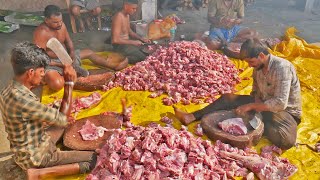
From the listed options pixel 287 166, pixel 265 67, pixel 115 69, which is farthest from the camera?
pixel 115 69

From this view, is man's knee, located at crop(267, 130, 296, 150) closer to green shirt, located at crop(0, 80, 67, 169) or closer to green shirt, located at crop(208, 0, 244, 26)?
green shirt, located at crop(0, 80, 67, 169)

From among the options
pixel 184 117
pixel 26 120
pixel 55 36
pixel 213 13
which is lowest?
pixel 184 117

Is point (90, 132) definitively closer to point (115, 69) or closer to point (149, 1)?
point (115, 69)

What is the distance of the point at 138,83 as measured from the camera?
6.85m

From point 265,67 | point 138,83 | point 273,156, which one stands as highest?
point 265,67

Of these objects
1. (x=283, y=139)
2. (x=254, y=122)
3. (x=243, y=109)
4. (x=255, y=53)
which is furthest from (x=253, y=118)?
(x=255, y=53)

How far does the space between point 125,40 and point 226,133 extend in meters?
4.47

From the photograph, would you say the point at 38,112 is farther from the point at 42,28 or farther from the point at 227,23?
→ the point at 227,23

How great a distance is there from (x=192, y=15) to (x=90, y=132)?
8.98 meters

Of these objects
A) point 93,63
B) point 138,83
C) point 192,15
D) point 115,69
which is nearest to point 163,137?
point 138,83

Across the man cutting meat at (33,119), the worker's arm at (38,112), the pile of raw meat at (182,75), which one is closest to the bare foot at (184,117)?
the pile of raw meat at (182,75)

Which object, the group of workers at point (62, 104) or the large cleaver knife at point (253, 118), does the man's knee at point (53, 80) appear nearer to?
the group of workers at point (62, 104)

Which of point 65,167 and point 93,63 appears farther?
point 93,63

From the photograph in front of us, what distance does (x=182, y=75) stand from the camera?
6.86 meters
